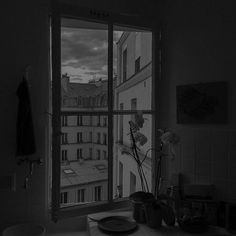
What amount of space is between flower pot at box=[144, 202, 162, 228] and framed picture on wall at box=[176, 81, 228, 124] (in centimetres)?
63

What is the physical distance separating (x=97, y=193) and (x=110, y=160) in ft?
0.82

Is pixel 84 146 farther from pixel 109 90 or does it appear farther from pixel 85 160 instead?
pixel 109 90

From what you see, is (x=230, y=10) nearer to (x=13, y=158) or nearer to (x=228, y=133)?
(x=228, y=133)

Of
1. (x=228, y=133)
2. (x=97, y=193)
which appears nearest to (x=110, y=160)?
(x=97, y=193)

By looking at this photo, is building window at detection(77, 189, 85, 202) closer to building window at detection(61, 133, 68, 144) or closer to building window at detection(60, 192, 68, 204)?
building window at detection(60, 192, 68, 204)

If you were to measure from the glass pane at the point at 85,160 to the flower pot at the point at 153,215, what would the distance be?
1.15 ft

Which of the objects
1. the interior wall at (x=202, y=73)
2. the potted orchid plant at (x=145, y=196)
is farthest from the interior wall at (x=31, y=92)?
the interior wall at (x=202, y=73)

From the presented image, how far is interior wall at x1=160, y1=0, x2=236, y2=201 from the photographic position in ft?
5.79

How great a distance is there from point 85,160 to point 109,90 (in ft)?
1.65

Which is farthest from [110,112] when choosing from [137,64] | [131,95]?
[137,64]

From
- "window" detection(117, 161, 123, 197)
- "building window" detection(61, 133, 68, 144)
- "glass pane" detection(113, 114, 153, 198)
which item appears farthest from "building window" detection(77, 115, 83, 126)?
"window" detection(117, 161, 123, 197)

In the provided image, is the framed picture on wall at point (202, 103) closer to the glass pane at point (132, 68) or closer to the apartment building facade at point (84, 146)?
the glass pane at point (132, 68)

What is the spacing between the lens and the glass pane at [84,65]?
182 cm

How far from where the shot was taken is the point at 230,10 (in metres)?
1.75
